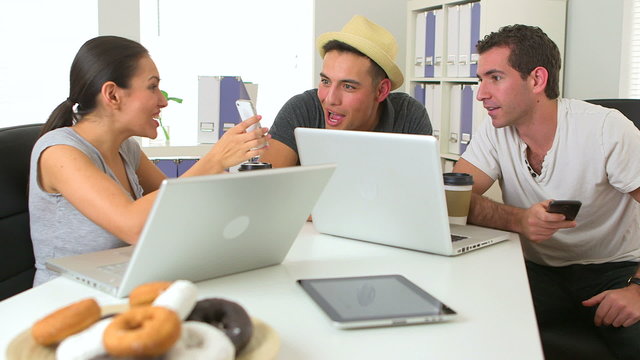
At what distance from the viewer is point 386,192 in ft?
4.60

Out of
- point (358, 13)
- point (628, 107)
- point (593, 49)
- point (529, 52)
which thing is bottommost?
point (628, 107)

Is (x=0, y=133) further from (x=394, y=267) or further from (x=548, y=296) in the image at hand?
(x=548, y=296)

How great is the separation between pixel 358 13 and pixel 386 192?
310 cm

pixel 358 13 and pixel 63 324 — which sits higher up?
pixel 358 13

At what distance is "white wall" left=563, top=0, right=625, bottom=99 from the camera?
122 inches

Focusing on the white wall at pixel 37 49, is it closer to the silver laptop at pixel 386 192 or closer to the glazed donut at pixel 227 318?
the silver laptop at pixel 386 192

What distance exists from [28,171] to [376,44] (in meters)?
1.08

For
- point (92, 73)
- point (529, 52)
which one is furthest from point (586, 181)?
point (92, 73)

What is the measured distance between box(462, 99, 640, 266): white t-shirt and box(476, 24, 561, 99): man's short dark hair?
0.09 m

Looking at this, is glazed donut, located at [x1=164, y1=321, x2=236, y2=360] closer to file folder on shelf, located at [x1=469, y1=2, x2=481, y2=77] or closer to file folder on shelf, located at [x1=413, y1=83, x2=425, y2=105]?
file folder on shelf, located at [x1=469, y1=2, x2=481, y2=77]

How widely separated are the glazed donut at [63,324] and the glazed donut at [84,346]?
0.12 feet

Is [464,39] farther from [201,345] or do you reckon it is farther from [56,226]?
[201,345]

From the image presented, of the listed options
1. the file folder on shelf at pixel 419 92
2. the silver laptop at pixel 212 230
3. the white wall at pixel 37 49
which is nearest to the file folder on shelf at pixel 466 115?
the file folder on shelf at pixel 419 92

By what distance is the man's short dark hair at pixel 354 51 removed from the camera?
6.97 ft
